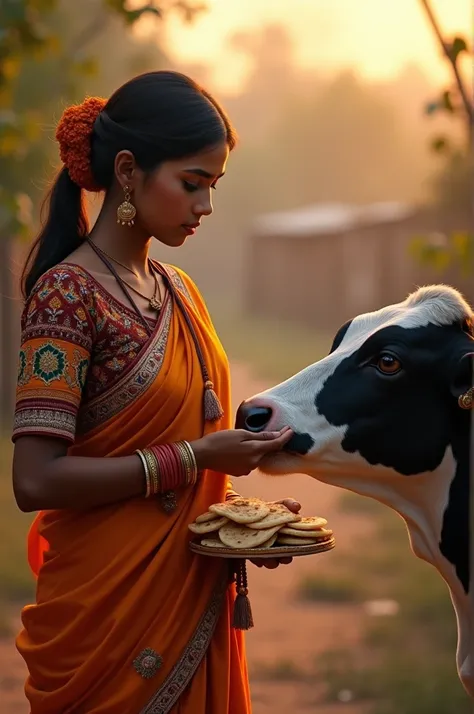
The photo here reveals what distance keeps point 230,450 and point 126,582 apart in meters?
0.35

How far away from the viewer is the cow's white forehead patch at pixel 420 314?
2328 millimetres

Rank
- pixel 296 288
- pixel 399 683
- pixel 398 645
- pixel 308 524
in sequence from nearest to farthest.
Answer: pixel 308 524
pixel 399 683
pixel 398 645
pixel 296 288

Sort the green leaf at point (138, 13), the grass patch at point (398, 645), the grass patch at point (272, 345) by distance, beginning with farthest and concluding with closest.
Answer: the grass patch at point (272, 345) < the grass patch at point (398, 645) < the green leaf at point (138, 13)

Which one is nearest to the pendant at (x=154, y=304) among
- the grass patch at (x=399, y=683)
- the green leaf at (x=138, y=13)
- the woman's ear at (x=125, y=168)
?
the woman's ear at (x=125, y=168)

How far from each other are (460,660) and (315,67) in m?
70.2

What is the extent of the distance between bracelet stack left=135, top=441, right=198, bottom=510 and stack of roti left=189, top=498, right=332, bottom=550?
0.11 meters

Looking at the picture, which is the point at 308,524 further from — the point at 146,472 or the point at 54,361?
the point at 54,361

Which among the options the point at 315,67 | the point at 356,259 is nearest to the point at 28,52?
the point at 356,259

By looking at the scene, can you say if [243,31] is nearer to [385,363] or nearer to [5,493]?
[5,493]

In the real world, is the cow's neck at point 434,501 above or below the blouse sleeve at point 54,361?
below

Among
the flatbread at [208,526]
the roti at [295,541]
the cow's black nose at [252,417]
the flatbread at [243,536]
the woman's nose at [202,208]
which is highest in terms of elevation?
the woman's nose at [202,208]

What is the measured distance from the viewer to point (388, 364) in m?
2.30

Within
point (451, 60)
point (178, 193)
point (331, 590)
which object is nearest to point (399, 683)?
point (331, 590)

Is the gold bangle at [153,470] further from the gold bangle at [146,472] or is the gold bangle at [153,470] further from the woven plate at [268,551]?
the woven plate at [268,551]
